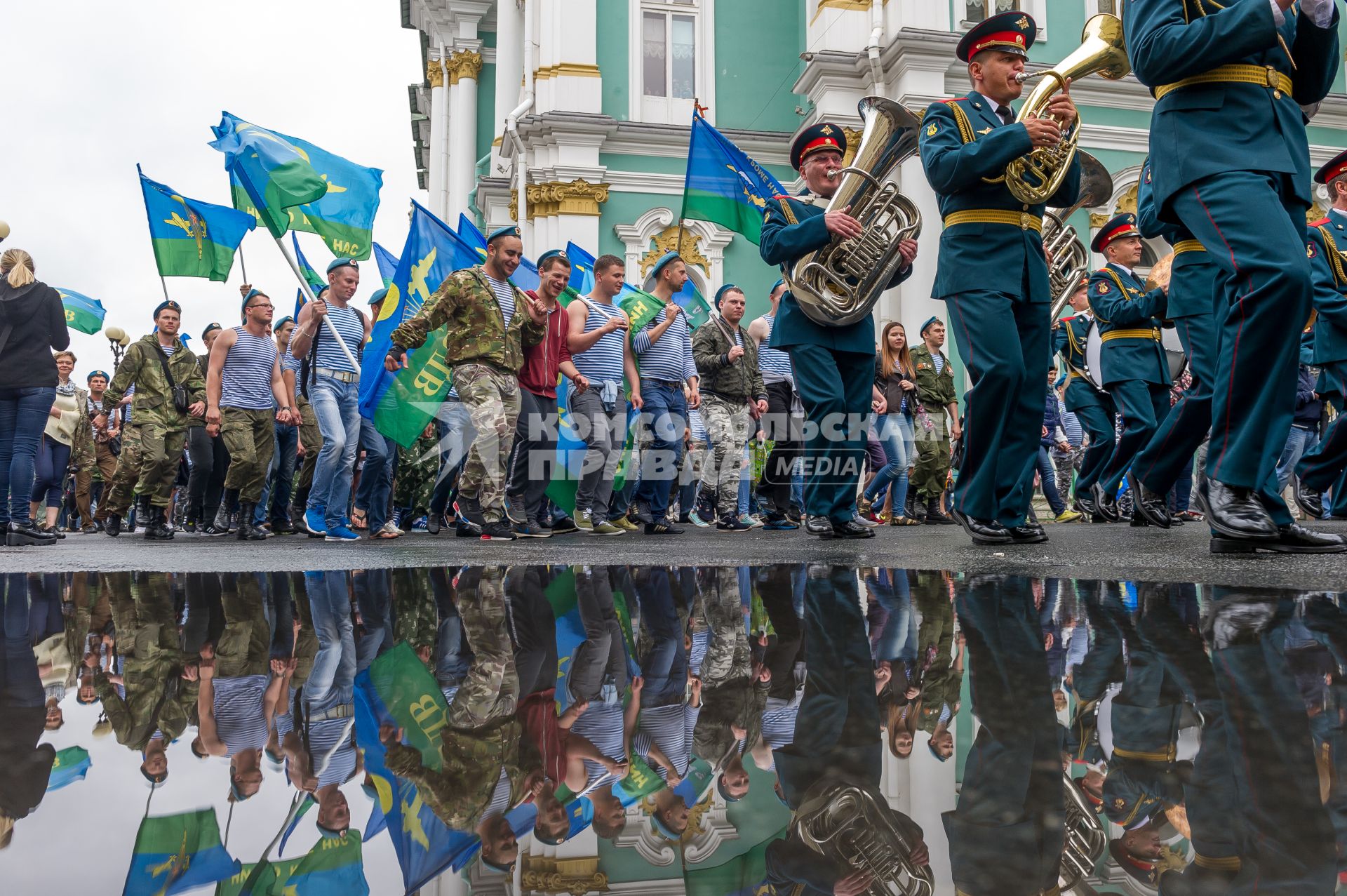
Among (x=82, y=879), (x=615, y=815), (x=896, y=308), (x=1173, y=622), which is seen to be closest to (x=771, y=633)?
(x=1173, y=622)

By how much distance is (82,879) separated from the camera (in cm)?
83

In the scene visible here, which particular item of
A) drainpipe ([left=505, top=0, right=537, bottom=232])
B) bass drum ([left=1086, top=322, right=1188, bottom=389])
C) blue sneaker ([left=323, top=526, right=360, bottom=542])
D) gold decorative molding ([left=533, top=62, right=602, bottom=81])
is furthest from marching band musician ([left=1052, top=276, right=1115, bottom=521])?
gold decorative molding ([left=533, top=62, right=602, bottom=81])

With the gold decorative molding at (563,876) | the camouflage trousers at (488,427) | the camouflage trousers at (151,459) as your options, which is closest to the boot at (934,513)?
the camouflage trousers at (488,427)

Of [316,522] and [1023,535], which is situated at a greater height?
[1023,535]

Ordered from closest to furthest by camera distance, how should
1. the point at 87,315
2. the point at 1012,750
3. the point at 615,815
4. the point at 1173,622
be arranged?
the point at 615,815 < the point at 1012,750 < the point at 1173,622 < the point at 87,315

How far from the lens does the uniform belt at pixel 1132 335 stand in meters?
6.89

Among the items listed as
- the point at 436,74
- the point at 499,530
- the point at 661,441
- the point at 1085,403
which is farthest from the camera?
the point at 436,74

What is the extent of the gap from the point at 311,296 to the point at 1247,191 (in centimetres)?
669

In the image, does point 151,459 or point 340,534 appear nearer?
point 340,534

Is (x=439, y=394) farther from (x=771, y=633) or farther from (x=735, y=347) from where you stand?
(x=771, y=633)

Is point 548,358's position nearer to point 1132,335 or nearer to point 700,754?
point 1132,335

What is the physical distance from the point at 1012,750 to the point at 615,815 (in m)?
0.45

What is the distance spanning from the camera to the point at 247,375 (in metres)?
8.34

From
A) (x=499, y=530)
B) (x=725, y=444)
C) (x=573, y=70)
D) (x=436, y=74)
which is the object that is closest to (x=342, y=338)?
(x=499, y=530)
